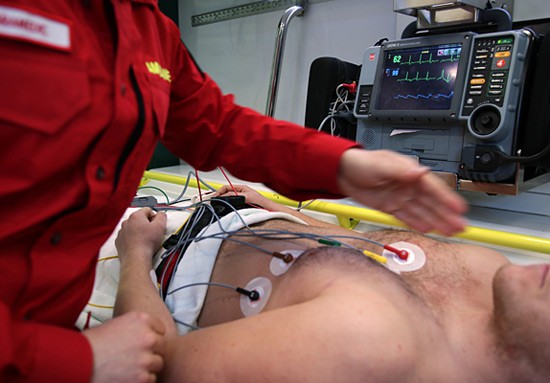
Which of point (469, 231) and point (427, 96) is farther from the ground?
point (427, 96)

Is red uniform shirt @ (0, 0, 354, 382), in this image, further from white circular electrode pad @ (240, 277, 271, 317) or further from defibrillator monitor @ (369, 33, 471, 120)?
defibrillator monitor @ (369, 33, 471, 120)

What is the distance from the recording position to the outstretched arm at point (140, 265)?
84cm

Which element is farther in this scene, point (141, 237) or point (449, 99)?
point (449, 99)

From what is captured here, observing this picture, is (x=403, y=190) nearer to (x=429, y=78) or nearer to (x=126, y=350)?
(x=126, y=350)

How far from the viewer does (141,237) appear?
3.51 feet

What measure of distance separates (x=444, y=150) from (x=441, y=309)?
0.77 meters

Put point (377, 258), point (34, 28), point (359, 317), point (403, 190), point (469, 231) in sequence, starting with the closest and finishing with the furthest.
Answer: point (34, 28) → point (359, 317) → point (403, 190) → point (377, 258) → point (469, 231)

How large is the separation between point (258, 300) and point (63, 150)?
0.46m

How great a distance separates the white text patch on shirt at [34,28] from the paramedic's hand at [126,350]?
364 mm

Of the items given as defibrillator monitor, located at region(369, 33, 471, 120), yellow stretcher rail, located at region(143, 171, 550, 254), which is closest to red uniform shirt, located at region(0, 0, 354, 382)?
yellow stretcher rail, located at region(143, 171, 550, 254)

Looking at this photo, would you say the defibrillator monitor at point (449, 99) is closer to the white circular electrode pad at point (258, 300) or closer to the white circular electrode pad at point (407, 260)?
the white circular electrode pad at point (407, 260)

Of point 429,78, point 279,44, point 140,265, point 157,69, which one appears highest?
point 279,44

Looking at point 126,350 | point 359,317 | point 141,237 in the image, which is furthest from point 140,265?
point 359,317

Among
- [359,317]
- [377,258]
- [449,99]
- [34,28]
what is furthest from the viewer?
[449,99]
